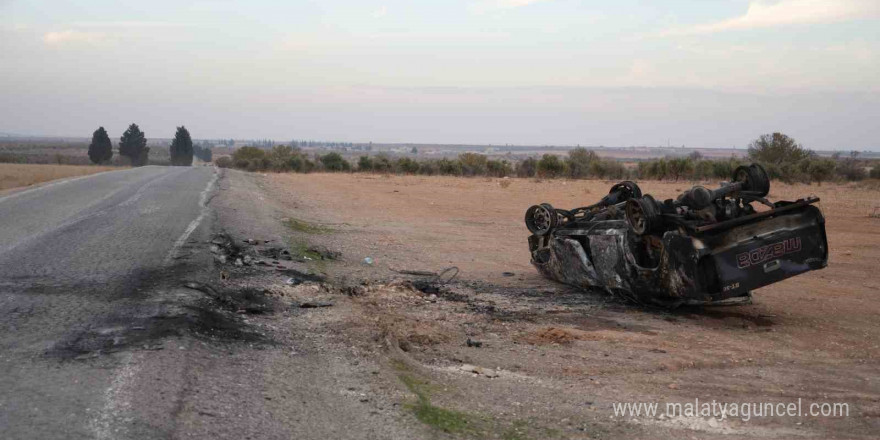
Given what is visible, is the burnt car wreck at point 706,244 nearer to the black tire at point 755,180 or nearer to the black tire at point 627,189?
the black tire at point 755,180

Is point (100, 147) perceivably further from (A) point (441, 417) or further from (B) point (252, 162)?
(A) point (441, 417)

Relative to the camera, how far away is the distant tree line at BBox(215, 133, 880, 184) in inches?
1655

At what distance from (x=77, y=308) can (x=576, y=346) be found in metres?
4.50

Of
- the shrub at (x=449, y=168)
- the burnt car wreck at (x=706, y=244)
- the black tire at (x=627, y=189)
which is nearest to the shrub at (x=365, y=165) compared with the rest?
the shrub at (x=449, y=168)

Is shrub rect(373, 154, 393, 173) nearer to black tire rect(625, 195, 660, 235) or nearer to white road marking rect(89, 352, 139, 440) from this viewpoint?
black tire rect(625, 195, 660, 235)

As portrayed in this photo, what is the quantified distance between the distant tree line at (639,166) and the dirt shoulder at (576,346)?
102 ft

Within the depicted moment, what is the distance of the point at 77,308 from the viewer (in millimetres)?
6785

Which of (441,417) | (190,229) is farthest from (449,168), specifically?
(441,417)

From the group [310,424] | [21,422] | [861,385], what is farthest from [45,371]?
[861,385]

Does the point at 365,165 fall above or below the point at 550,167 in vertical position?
below

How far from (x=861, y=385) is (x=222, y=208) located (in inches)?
531

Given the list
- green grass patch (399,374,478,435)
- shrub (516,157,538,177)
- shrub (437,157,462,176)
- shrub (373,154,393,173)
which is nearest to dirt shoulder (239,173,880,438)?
green grass patch (399,374,478,435)

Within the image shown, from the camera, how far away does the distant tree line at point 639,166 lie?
42031 millimetres

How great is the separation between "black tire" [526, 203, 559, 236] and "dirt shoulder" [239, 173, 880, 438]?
0.72 metres
